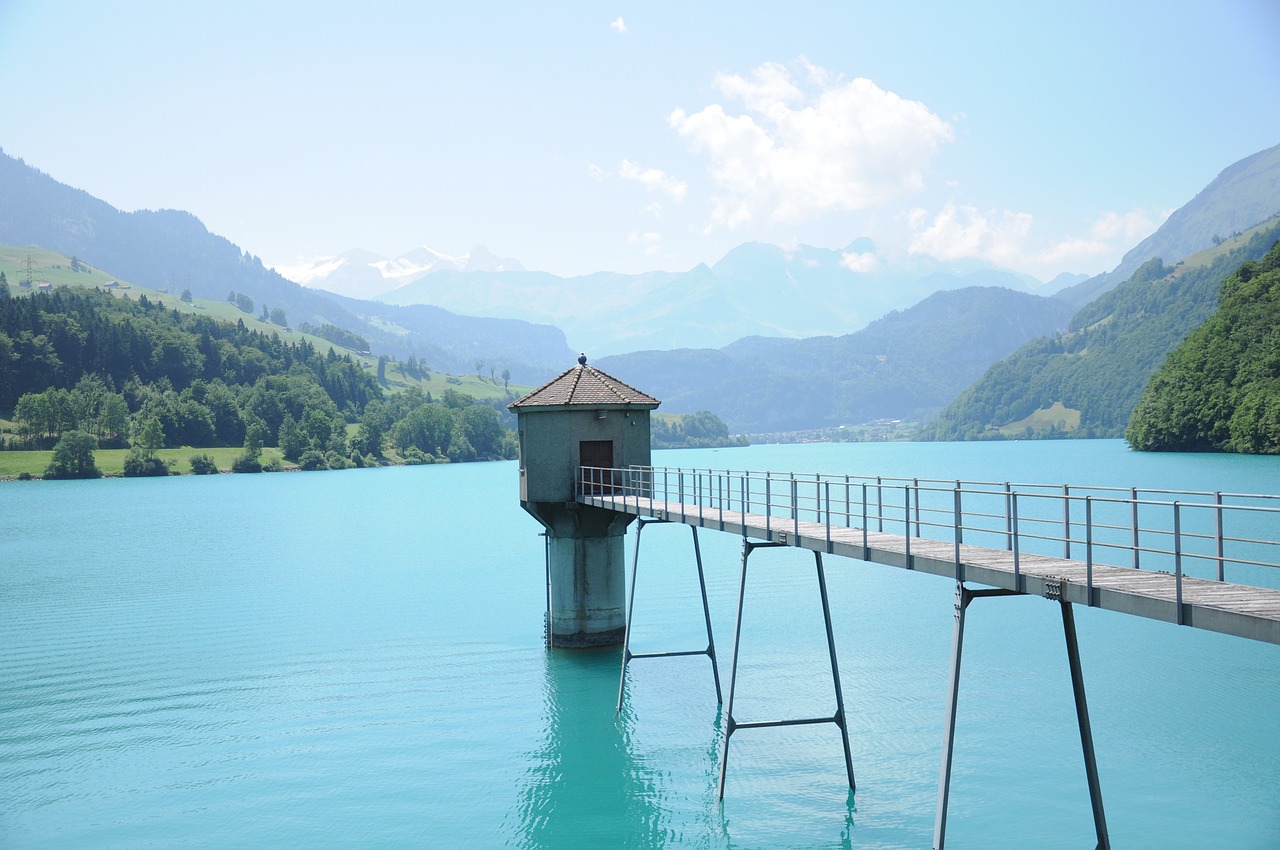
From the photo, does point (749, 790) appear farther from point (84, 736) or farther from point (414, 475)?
point (414, 475)

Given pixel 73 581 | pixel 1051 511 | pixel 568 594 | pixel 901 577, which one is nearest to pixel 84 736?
pixel 568 594

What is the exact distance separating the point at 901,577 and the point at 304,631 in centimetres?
2888

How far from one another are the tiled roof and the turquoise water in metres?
8.41

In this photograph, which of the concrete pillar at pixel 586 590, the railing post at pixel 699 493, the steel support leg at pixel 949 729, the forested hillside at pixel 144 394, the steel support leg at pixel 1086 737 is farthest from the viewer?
the forested hillside at pixel 144 394

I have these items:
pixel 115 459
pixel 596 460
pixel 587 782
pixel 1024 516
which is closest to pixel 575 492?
pixel 596 460

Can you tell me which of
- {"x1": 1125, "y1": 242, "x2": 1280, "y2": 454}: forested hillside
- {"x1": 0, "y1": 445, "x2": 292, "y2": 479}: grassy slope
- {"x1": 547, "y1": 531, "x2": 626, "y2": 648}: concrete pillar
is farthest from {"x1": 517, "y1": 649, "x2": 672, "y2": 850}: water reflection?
{"x1": 0, "y1": 445, "x2": 292, "y2": 479}: grassy slope

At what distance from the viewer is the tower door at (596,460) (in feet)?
111

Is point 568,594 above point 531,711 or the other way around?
above

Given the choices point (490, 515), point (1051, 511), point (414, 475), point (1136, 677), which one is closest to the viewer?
point (1136, 677)

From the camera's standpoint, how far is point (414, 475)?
536 feet

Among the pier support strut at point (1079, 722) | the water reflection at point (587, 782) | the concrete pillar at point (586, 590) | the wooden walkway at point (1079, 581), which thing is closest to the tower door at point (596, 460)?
the concrete pillar at point (586, 590)

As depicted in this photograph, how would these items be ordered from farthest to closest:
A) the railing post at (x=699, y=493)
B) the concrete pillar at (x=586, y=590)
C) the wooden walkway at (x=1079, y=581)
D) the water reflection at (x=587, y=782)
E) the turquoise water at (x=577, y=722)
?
the concrete pillar at (x=586, y=590)
the railing post at (x=699, y=493)
the turquoise water at (x=577, y=722)
the water reflection at (x=587, y=782)
the wooden walkway at (x=1079, y=581)

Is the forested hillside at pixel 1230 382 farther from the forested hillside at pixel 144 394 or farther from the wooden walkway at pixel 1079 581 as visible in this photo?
the forested hillside at pixel 144 394

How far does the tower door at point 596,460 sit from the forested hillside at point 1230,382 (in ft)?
299
